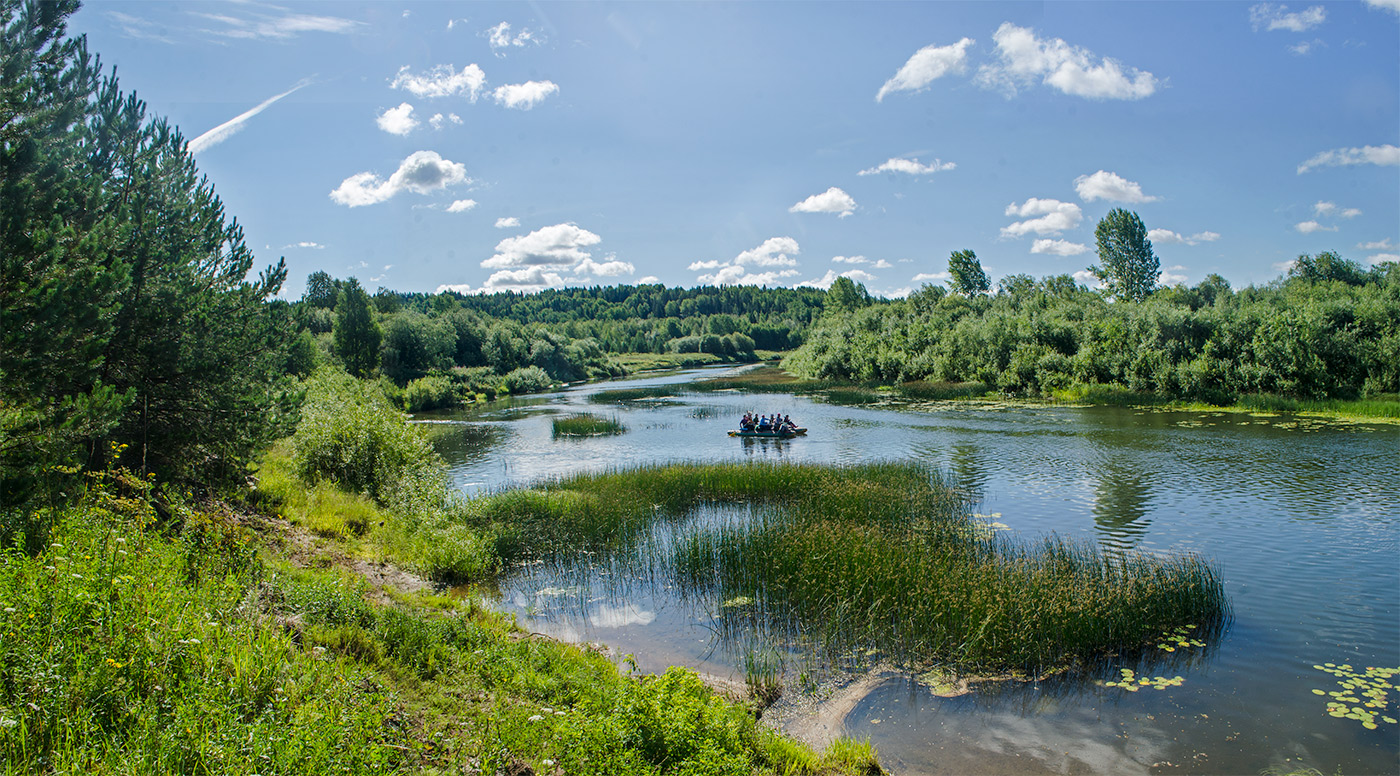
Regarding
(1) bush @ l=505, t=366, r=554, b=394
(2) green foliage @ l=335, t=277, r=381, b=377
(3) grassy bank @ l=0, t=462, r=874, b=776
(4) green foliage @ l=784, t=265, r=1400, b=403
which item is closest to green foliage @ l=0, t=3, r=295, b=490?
(3) grassy bank @ l=0, t=462, r=874, b=776

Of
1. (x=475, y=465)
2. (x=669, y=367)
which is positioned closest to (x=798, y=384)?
(x=475, y=465)

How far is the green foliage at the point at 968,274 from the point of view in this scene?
110 meters

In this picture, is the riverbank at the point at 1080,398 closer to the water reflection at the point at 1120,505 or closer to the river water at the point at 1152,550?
the river water at the point at 1152,550

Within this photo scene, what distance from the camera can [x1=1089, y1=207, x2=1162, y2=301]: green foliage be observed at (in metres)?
82.8

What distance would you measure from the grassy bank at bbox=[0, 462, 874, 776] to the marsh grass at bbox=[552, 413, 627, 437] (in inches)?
1061

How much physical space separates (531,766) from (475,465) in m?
23.7

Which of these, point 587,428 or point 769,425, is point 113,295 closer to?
point 769,425

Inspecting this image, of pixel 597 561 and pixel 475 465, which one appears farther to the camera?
pixel 475 465

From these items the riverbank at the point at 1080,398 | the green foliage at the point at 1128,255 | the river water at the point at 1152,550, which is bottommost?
the river water at the point at 1152,550

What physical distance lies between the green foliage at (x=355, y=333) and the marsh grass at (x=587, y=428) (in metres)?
32.8

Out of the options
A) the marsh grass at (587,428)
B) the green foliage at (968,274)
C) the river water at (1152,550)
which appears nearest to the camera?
the river water at (1152,550)

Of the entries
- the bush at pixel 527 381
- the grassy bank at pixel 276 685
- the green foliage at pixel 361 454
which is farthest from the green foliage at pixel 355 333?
the grassy bank at pixel 276 685

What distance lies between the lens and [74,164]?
11180 millimetres

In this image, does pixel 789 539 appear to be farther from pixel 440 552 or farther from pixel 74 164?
pixel 74 164
